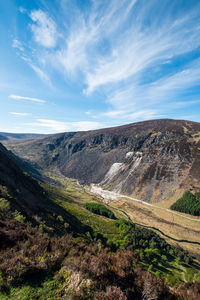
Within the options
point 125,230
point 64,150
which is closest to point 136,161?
point 125,230

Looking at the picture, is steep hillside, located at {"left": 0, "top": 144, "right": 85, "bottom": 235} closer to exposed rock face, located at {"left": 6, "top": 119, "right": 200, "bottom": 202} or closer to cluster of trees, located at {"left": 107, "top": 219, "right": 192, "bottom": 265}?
cluster of trees, located at {"left": 107, "top": 219, "right": 192, "bottom": 265}

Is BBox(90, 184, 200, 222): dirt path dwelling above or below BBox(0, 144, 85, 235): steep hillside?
below

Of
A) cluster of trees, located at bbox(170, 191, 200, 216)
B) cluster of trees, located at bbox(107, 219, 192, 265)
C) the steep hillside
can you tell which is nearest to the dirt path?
cluster of trees, located at bbox(170, 191, 200, 216)

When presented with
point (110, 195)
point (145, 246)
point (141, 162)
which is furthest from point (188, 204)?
point (141, 162)

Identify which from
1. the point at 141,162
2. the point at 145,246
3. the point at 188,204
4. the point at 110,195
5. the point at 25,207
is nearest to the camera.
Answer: the point at 25,207

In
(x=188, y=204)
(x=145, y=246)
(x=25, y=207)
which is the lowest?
(x=188, y=204)

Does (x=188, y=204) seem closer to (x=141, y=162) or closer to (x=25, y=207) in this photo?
(x=141, y=162)

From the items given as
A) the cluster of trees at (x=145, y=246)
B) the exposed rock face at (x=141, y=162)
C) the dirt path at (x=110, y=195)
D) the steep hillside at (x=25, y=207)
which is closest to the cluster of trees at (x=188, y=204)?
the dirt path at (x=110, y=195)
